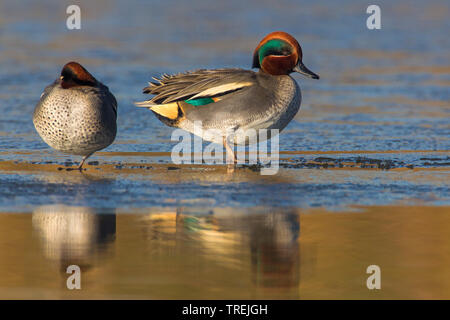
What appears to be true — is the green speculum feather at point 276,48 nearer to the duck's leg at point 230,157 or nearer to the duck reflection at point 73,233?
the duck's leg at point 230,157

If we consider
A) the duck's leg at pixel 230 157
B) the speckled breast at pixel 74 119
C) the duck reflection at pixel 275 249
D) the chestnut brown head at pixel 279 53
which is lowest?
the duck reflection at pixel 275 249

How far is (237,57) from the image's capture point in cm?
1380

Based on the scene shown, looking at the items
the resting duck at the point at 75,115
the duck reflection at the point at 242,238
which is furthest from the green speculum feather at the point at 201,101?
the duck reflection at the point at 242,238

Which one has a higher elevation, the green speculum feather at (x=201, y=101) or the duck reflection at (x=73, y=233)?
the green speculum feather at (x=201, y=101)

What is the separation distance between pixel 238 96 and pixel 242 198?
1.56 m

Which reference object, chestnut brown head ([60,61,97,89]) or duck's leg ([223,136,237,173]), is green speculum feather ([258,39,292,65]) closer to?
duck's leg ([223,136,237,173])

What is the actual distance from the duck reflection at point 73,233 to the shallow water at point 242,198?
14mm

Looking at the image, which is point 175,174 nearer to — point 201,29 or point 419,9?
point 201,29

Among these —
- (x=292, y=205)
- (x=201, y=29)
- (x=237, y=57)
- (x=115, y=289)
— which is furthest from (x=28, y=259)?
(x=201, y=29)

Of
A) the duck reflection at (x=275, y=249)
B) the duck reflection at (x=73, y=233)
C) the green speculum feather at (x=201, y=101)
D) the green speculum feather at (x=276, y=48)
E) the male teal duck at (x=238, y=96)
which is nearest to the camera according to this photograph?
the duck reflection at (x=275, y=249)

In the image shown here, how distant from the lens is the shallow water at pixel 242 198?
4512 millimetres

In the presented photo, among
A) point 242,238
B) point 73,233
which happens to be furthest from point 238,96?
point 73,233

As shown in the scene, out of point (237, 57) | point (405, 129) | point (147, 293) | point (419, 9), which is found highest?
point (419, 9)

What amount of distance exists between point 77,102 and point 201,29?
371 inches
